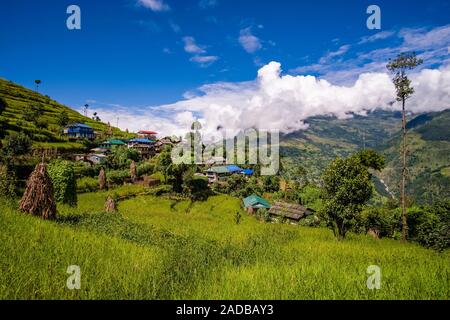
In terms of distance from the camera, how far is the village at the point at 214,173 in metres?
57.6

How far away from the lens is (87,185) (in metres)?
60.1

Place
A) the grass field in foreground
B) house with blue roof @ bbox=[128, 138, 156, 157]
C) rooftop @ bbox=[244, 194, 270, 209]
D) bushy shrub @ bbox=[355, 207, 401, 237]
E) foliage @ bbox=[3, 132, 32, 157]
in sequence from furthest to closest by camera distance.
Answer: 1. house with blue roof @ bbox=[128, 138, 156, 157]
2. rooftop @ bbox=[244, 194, 270, 209]
3. foliage @ bbox=[3, 132, 32, 157]
4. bushy shrub @ bbox=[355, 207, 401, 237]
5. the grass field in foreground

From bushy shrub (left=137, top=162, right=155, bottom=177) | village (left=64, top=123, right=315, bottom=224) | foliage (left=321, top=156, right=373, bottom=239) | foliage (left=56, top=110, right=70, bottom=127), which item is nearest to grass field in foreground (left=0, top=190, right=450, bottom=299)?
foliage (left=321, top=156, right=373, bottom=239)

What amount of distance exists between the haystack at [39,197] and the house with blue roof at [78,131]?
93789 mm

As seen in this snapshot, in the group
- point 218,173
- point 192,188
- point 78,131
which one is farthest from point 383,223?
point 78,131

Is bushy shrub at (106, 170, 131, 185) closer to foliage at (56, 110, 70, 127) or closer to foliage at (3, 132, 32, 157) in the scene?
foliage at (3, 132, 32, 157)

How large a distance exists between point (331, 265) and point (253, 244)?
6682 mm

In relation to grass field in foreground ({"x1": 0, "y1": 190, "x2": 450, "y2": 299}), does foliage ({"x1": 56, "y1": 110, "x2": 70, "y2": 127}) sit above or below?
above

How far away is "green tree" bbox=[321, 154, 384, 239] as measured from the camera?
22156 mm

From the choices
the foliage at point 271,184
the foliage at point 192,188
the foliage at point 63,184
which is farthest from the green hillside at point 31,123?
the foliage at point 271,184

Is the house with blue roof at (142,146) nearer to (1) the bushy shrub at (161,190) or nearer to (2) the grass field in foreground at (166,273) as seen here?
(1) the bushy shrub at (161,190)

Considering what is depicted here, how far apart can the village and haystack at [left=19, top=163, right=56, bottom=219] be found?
42.0m

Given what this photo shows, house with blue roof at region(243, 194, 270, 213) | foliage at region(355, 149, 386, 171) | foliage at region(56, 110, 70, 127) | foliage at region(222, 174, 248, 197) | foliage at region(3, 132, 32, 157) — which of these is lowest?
house with blue roof at region(243, 194, 270, 213)
